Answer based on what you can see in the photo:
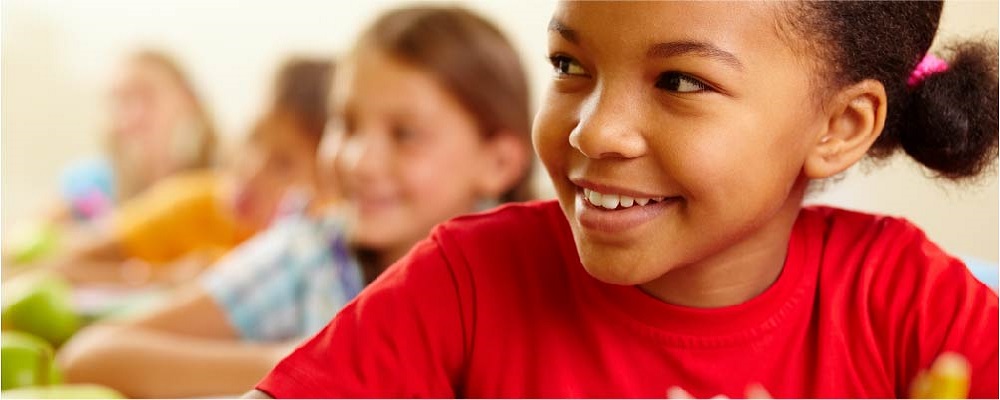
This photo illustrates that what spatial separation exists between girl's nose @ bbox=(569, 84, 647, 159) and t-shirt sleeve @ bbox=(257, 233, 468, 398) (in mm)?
116

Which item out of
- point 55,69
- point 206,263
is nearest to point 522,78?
point 206,263

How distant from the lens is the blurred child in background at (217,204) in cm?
142

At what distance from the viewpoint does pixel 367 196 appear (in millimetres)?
985

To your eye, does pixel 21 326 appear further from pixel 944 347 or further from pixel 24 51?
pixel 24 51

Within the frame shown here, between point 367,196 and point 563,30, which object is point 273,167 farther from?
point 563,30

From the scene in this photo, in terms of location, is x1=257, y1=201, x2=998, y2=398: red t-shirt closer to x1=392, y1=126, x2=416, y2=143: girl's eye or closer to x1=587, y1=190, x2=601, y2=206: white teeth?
x1=587, y1=190, x2=601, y2=206: white teeth

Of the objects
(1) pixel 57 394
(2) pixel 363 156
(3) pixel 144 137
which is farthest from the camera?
(3) pixel 144 137

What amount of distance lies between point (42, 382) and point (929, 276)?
0.56 meters

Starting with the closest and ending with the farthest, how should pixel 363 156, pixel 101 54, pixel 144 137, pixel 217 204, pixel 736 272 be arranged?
pixel 736 272 < pixel 363 156 < pixel 217 204 < pixel 144 137 < pixel 101 54


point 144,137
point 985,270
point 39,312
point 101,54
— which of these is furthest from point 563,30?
point 101,54

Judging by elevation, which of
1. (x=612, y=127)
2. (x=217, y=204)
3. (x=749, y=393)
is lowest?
(x=749, y=393)

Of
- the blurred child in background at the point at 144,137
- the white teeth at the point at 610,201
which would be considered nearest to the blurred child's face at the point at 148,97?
the blurred child in background at the point at 144,137

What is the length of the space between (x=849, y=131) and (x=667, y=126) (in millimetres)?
107

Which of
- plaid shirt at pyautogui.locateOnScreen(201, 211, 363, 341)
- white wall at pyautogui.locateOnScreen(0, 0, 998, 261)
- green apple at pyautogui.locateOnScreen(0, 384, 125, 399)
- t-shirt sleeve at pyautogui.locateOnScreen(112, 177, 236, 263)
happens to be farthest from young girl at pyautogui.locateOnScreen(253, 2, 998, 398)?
t-shirt sleeve at pyautogui.locateOnScreen(112, 177, 236, 263)
